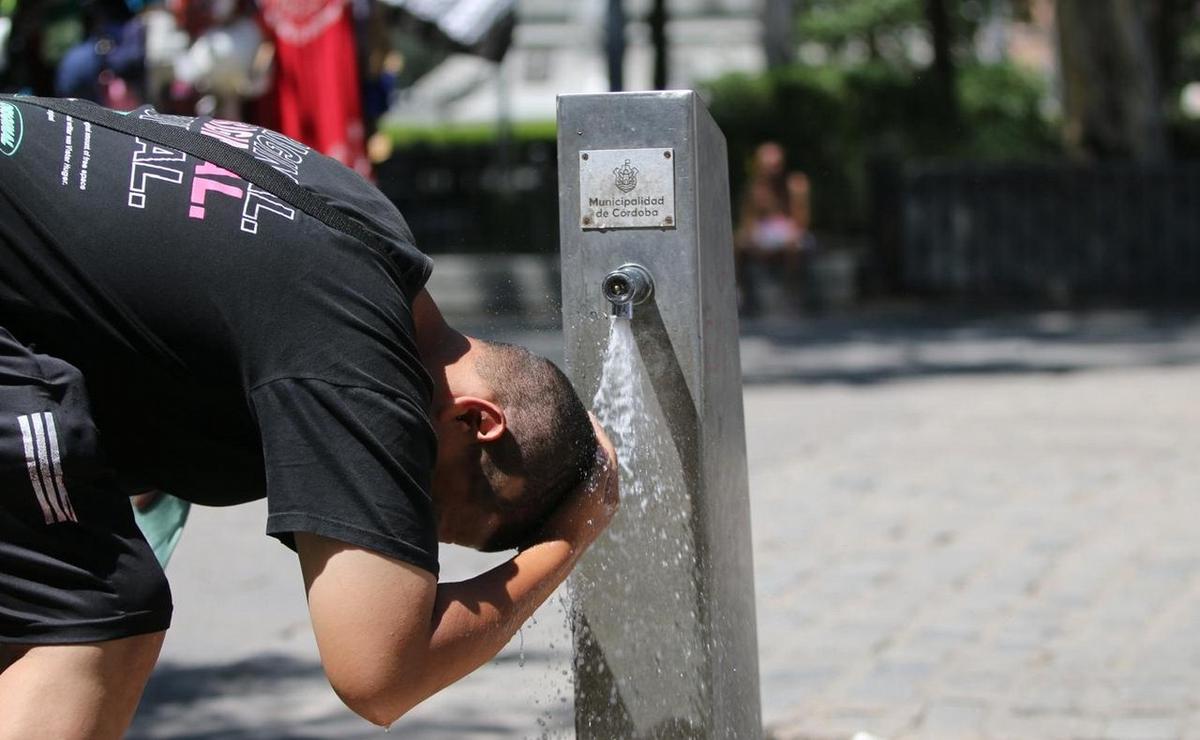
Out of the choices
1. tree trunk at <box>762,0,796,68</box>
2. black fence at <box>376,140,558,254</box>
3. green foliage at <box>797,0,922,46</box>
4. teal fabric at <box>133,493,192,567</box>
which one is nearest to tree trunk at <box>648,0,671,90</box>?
black fence at <box>376,140,558,254</box>

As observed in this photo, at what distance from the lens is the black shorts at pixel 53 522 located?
2078 millimetres

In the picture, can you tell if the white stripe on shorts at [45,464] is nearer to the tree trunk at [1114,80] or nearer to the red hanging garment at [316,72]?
the red hanging garment at [316,72]

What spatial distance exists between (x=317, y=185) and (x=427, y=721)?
8.37 feet

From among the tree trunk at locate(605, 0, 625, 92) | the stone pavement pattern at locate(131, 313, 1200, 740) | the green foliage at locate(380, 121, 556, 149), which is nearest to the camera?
the stone pavement pattern at locate(131, 313, 1200, 740)

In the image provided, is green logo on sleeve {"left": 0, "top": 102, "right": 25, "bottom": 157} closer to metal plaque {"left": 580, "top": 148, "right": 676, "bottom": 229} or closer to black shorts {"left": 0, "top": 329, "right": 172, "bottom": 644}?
black shorts {"left": 0, "top": 329, "right": 172, "bottom": 644}

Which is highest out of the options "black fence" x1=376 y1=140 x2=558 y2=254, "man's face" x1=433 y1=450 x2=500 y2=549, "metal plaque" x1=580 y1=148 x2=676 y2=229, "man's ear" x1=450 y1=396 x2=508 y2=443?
"metal plaque" x1=580 y1=148 x2=676 y2=229

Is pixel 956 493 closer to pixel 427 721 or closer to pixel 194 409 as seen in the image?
pixel 427 721

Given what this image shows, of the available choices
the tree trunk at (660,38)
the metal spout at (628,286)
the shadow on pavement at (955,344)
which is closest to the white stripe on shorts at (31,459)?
the metal spout at (628,286)

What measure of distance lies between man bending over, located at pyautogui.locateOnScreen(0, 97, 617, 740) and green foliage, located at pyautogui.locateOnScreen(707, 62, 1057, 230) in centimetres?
1637

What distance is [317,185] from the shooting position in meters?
2.17

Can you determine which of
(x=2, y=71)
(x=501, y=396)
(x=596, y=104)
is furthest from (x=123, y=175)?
(x=2, y=71)

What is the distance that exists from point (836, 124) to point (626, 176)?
54.5ft

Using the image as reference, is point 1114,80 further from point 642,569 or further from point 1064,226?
point 642,569

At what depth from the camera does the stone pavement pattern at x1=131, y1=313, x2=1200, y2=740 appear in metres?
4.39
